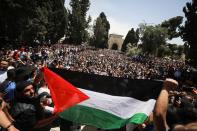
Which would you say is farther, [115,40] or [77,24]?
[115,40]

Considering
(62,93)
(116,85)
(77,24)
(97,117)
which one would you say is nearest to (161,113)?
(97,117)

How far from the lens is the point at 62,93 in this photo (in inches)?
214

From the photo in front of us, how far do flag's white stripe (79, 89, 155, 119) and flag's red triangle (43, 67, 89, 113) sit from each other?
0.13 meters

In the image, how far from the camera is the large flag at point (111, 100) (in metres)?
5.00

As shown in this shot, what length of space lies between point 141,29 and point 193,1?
5111 cm

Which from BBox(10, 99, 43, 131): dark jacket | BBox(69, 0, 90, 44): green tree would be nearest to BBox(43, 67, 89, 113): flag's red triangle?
BBox(10, 99, 43, 131): dark jacket

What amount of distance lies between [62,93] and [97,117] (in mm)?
569

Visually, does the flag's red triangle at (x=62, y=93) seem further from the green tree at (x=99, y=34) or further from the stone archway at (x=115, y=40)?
the stone archway at (x=115, y=40)

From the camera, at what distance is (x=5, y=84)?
23.0 ft

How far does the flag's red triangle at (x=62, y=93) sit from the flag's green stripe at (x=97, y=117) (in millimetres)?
161

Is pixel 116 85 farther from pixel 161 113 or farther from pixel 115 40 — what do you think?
pixel 115 40

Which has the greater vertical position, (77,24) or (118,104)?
(77,24)

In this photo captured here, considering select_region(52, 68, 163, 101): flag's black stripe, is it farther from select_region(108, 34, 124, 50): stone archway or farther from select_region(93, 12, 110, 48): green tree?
select_region(108, 34, 124, 50): stone archway

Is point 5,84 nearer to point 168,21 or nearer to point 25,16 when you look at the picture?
point 25,16
